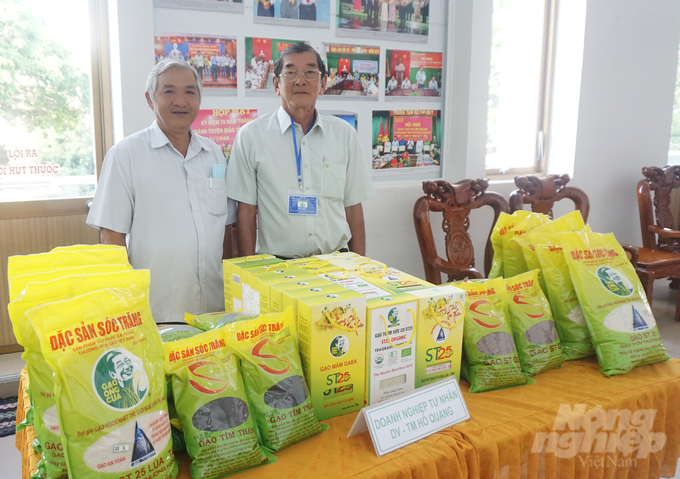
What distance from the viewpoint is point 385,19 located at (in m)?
3.21

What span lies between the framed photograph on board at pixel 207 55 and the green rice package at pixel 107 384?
6.73 ft

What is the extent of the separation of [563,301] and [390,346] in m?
0.64

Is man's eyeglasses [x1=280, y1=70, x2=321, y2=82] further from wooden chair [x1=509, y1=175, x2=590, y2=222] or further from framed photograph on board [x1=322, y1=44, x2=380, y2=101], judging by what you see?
wooden chair [x1=509, y1=175, x2=590, y2=222]

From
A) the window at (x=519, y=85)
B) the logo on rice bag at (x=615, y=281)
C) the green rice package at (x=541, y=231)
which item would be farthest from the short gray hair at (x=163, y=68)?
the window at (x=519, y=85)

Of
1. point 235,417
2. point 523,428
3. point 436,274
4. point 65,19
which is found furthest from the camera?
point 436,274

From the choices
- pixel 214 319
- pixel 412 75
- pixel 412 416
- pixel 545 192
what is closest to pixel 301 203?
pixel 214 319

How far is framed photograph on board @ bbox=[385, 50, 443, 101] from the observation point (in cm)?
330

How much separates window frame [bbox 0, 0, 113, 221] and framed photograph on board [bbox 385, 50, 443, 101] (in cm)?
165

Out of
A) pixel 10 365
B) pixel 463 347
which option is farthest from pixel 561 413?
pixel 10 365

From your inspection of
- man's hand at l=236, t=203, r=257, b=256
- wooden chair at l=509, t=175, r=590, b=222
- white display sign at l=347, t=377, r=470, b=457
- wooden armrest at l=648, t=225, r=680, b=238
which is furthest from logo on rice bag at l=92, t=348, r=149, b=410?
wooden armrest at l=648, t=225, r=680, b=238

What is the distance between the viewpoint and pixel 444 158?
→ 3.59 m

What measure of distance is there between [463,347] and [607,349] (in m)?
0.42

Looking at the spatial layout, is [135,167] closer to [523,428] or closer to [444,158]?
[523,428]

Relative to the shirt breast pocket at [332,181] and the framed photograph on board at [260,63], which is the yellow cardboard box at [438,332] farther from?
the framed photograph on board at [260,63]
